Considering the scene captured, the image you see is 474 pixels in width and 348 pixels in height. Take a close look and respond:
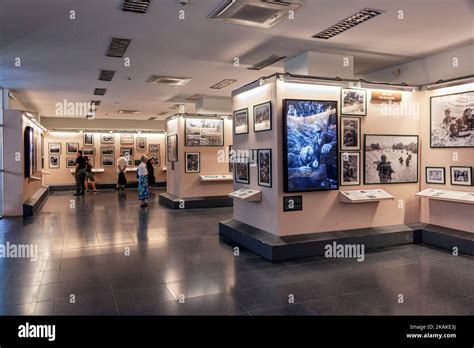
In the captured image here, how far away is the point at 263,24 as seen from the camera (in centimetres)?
568

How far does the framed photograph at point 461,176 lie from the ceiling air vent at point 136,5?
585 centimetres

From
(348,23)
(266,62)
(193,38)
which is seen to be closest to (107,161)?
(266,62)

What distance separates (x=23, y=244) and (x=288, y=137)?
17.4 feet

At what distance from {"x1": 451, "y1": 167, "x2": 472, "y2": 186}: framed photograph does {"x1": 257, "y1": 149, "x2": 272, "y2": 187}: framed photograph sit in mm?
3371

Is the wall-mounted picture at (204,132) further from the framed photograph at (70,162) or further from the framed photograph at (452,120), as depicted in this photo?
the framed photograph at (70,162)

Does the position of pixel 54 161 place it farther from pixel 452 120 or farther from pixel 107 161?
pixel 452 120

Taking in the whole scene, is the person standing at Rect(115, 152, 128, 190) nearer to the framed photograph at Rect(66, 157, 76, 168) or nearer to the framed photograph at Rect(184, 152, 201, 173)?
the framed photograph at Rect(66, 157, 76, 168)

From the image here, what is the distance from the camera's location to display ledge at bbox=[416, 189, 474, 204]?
6355 mm

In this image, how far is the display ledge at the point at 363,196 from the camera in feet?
21.7

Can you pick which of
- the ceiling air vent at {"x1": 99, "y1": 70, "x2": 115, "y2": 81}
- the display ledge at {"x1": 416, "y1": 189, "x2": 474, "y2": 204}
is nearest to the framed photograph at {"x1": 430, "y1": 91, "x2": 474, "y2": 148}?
the display ledge at {"x1": 416, "y1": 189, "x2": 474, "y2": 204}

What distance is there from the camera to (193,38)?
6.59m

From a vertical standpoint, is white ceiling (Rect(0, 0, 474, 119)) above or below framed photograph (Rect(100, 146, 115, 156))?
above

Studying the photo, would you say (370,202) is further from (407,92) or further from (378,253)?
(407,92)
